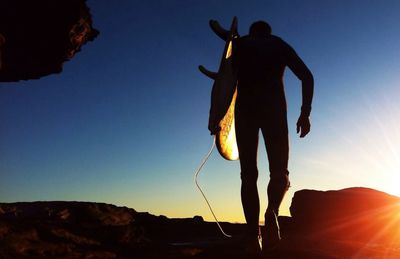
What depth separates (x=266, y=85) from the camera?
5.16 metres

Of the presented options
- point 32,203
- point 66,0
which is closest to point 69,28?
point 66,0

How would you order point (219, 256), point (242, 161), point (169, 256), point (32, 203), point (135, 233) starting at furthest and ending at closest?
1. point (32, 203)
2. point (135, 233)
3. point (242, 161)
4. point (219, 256)
5. point (169, 256)

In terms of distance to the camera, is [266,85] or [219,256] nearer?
[219,256]

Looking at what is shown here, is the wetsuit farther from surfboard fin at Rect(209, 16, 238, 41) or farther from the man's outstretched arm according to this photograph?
surfboard fin at Rect(209, 16, 238, 41)

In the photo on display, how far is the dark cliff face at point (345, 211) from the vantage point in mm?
110312

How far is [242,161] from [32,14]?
9.74 m

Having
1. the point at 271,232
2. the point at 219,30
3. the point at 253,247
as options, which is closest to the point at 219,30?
the point at 219,30

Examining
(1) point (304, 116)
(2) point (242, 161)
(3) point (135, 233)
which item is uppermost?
(1) point (304, 116)

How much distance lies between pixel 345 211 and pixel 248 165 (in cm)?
12203

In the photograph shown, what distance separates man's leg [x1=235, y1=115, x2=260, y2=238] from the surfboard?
0.36 metres

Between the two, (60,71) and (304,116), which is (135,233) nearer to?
(304,116)

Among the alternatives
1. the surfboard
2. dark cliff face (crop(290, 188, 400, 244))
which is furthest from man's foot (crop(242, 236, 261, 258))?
dark cliff face (crop(290, 188, 400, 244))

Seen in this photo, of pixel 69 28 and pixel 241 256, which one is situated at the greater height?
pixel 69 28

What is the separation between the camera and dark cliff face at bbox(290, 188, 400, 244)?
11031cm
